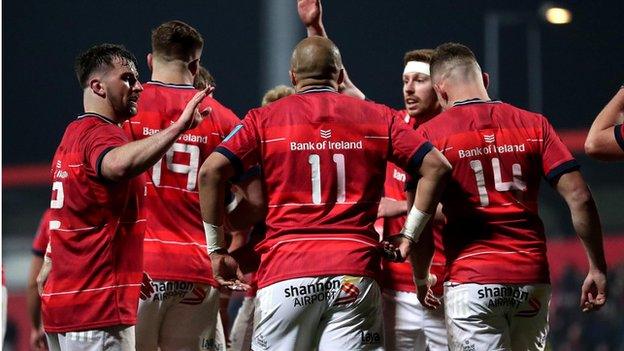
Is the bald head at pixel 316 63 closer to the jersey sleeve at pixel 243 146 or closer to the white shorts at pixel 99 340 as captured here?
the jersey sleeve at pixel 243 146

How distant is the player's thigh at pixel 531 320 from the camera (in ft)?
14.9

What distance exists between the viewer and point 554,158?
4.55 m

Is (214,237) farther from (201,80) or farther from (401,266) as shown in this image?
(201,80)

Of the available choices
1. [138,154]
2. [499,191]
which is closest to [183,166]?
[138,154]

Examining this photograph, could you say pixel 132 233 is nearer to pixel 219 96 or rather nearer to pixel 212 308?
pixel 212 308

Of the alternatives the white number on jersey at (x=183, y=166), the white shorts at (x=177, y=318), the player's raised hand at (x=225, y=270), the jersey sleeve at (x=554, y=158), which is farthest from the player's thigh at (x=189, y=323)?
the jersey sleeve at (x=554, y=158)

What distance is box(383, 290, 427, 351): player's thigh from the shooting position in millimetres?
5348

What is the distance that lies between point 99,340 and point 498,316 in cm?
158

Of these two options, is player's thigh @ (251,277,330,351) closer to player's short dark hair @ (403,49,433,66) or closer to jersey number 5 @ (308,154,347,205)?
jersey number 5 @ (308,154,347,205)

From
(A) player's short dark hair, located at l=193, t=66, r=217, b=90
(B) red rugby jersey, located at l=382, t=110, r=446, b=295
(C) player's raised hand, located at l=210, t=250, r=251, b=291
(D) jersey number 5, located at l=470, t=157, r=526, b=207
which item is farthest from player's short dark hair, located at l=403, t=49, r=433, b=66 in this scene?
(C) player's raised hand, located at l=210, t=250, r=251, b=291

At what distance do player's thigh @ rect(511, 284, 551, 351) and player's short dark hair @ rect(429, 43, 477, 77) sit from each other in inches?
40.6

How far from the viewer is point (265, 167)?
4.27 m

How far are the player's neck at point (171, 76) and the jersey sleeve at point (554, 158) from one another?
1.66m

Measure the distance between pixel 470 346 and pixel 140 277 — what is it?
1347 mm
